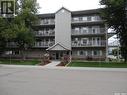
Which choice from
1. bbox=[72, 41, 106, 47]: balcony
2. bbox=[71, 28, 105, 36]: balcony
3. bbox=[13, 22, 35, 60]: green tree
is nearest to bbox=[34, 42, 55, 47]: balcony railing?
bbox=[13, 22, 35, 60]: green tree

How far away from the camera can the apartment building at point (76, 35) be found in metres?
48.8

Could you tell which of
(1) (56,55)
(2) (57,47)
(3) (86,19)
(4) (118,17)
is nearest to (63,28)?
(2) (57,47)

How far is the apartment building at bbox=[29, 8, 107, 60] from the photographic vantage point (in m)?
48.8

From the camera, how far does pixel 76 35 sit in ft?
165

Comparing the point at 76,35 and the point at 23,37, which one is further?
the point at 76,35

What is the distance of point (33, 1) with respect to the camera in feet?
166

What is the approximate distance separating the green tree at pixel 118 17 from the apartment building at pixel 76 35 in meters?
6.78

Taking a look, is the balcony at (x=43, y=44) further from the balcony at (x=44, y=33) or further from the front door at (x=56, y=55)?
the front door at (x=56, y=55)

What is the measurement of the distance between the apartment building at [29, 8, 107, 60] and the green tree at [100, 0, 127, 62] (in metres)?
6.80

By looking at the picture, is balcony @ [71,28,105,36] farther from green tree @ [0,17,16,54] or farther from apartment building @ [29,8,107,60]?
green tree @ [0,17,16,54]

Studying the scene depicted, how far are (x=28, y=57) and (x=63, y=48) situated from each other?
10.5 meters

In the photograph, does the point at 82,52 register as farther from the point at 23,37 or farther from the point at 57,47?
the point at 23,37

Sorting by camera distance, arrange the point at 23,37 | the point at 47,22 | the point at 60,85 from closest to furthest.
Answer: the point at 60,85
the point at 23,37
the point at 47,22

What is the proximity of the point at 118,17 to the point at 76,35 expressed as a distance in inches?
493
